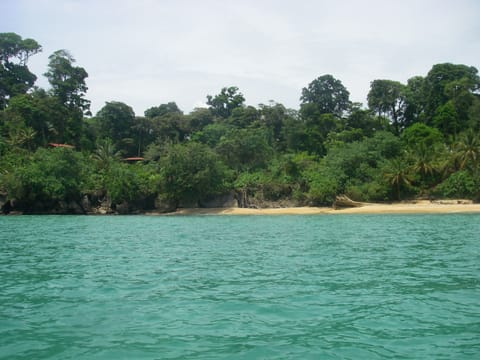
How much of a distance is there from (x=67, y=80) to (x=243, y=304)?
68.7 m

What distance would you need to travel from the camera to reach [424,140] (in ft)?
177

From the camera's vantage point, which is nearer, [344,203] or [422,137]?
[344,203]

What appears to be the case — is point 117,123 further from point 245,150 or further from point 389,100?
point 389,100

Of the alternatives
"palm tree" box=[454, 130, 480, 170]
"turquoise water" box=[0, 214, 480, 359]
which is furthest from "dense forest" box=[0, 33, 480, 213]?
"turquoise water" box=[0, 214, 480, 359]

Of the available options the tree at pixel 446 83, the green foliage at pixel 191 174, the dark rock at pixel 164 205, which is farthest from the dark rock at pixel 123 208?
the tree at pixel 446 83

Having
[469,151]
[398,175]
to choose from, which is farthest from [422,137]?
[398,175]

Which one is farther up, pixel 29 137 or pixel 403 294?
pixel 29 137

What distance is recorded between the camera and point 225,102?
82.4 meters

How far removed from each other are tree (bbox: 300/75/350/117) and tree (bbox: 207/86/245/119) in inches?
545

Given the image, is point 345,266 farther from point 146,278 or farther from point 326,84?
point 326,84

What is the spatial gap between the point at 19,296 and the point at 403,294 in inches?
313

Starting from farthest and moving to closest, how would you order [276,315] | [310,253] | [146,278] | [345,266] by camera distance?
[310,253] < [345,266] < [146,278] < [276,315]

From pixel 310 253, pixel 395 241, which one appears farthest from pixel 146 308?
pixel 395 241

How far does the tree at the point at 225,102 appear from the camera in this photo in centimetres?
8212
